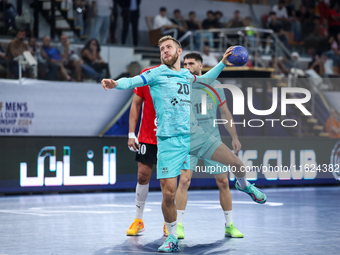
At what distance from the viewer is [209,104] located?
6.46 m

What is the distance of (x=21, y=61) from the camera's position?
12.3m

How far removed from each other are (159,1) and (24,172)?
31.3 ft

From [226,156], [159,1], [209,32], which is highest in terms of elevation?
[159,1]

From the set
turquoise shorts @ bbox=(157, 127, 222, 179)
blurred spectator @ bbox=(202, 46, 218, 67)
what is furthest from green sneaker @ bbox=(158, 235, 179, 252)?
blurred spectator @ bbox=(202, 46, 218, 67)

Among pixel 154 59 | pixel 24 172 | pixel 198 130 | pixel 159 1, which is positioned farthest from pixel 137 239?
pixel 159 1

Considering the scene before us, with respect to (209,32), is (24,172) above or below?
below

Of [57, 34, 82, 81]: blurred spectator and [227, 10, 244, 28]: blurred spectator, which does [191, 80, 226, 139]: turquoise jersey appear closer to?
[57, 34, 82, 81]: blurred spectator

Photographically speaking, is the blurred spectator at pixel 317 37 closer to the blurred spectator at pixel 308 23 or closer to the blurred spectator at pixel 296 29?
the blurred spectator at pixel 308 23

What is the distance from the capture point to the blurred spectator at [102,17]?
14.8 meters

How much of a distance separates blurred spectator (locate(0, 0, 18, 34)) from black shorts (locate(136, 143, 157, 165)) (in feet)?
26.5

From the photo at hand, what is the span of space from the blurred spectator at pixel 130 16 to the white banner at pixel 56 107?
10.0ft

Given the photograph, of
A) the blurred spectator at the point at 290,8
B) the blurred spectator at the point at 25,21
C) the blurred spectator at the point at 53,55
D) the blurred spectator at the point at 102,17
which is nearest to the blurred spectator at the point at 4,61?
the blurred spectator at the point at 53,55

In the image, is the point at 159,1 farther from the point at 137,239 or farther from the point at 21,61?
the point at 137,239

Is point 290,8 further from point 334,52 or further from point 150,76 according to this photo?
point 150,76
